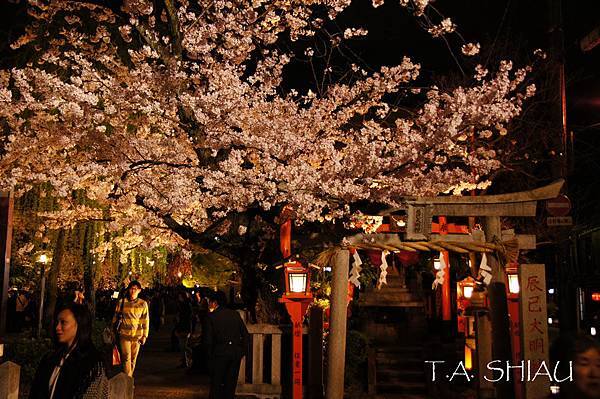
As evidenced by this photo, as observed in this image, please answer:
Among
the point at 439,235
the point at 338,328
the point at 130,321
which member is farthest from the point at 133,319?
the point at 439,235

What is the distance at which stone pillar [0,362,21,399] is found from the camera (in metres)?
7.11

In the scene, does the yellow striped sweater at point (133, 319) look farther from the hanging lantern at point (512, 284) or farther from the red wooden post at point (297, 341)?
the hanging lantern at point (512, 284)

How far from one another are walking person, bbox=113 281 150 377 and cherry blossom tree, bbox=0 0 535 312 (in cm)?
138

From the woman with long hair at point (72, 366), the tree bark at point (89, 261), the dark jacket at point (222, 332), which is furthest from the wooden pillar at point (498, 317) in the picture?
the tree bark at point (89, 261)

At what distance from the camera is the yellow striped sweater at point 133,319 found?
12.2 meters

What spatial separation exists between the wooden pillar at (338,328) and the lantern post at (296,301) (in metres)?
0.60

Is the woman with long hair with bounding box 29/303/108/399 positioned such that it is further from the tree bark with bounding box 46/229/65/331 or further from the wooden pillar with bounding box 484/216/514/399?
the tree bark with bounding box 46/229/65/331

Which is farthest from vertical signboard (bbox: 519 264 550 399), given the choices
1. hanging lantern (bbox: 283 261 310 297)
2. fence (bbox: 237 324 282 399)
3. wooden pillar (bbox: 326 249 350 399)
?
fence (bbox: 237 324 282 399)

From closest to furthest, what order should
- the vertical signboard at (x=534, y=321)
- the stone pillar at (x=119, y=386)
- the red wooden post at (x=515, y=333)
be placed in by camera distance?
the stone pillar at (x=119, y=386)
the vertical signboard at (x=534, y=321)
the red wooden post at (x=515, y=333)

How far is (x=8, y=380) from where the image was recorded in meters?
7.14

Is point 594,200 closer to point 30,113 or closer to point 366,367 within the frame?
point 366,367

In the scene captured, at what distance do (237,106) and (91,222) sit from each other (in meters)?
6.30

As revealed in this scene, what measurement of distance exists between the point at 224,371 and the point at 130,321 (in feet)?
11.9

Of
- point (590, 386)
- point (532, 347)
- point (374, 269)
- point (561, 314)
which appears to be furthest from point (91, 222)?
point (590, 386)
